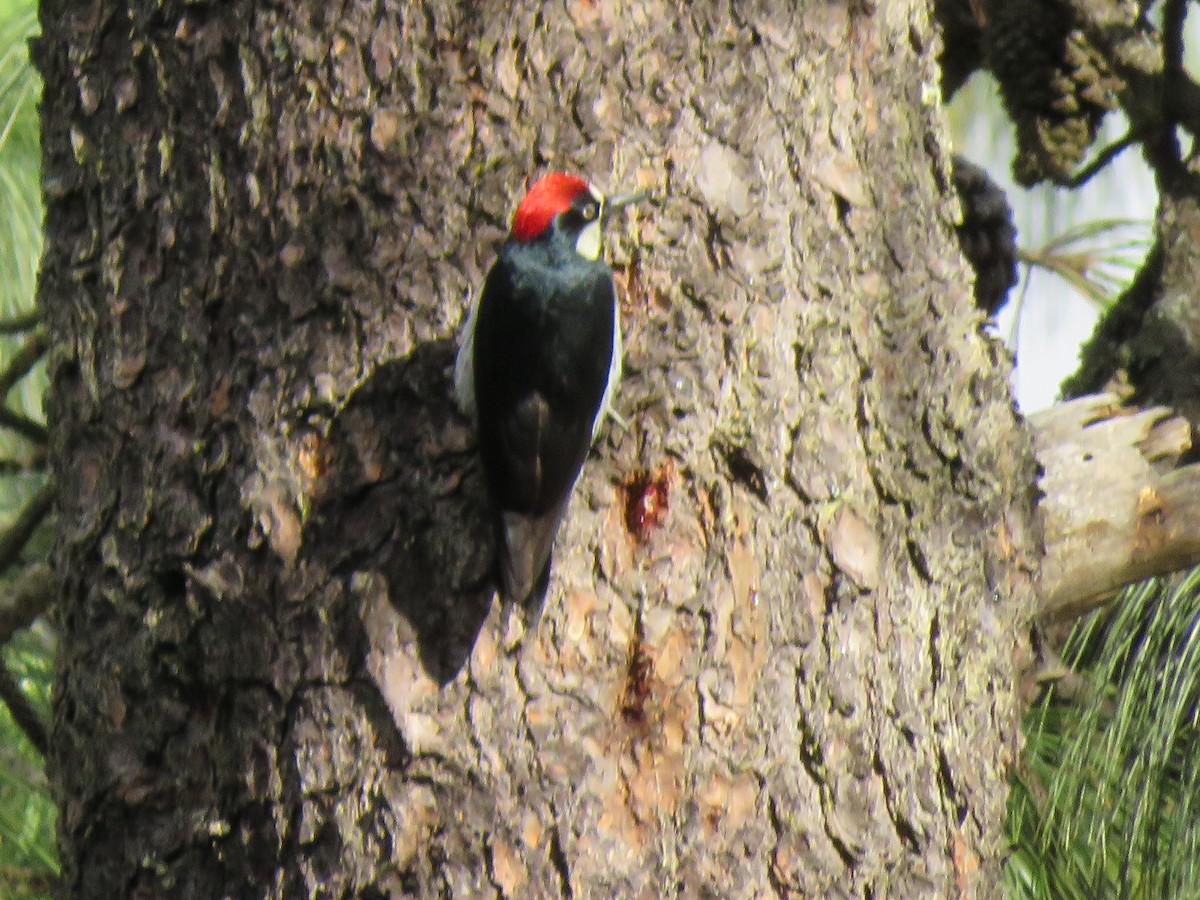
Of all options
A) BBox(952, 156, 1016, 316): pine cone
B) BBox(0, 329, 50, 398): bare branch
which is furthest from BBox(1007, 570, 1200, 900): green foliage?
BBox(0, 329, 50, 398): bare branch

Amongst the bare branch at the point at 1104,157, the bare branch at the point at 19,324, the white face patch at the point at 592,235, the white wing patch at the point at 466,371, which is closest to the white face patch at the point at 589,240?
the white face patch at the point at 592,235

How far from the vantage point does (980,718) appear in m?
1.62

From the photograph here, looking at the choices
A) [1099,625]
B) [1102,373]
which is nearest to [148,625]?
[1099,625]

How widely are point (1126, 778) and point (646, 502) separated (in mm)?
785

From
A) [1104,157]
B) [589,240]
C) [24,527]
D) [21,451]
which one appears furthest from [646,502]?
[21,451]

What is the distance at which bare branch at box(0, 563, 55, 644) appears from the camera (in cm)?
184

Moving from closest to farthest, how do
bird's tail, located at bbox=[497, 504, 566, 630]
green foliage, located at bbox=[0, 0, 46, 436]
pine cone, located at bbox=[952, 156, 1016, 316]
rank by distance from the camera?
bird's tail, located at bbox=[497, 504, 566, 630]
pine cone, located at bbox=[952, 156, 1016, 316]
green foliage, located at bbox=[0, 0, 46, 436]

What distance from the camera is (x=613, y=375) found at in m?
1.53

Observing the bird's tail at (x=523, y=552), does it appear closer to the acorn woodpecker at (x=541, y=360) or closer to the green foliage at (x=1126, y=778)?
the acorn woodpecker at (x=541, y=360)

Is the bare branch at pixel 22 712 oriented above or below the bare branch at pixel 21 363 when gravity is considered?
below

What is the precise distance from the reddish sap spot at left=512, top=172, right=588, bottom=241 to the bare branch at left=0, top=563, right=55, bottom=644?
2.58 feet

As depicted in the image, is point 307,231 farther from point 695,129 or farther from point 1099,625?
point 1099,625

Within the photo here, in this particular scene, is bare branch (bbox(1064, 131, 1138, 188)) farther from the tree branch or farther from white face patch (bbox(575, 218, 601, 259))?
white face patch (bbox(575, 218, 601, 259))

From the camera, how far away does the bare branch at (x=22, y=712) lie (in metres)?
1.78
